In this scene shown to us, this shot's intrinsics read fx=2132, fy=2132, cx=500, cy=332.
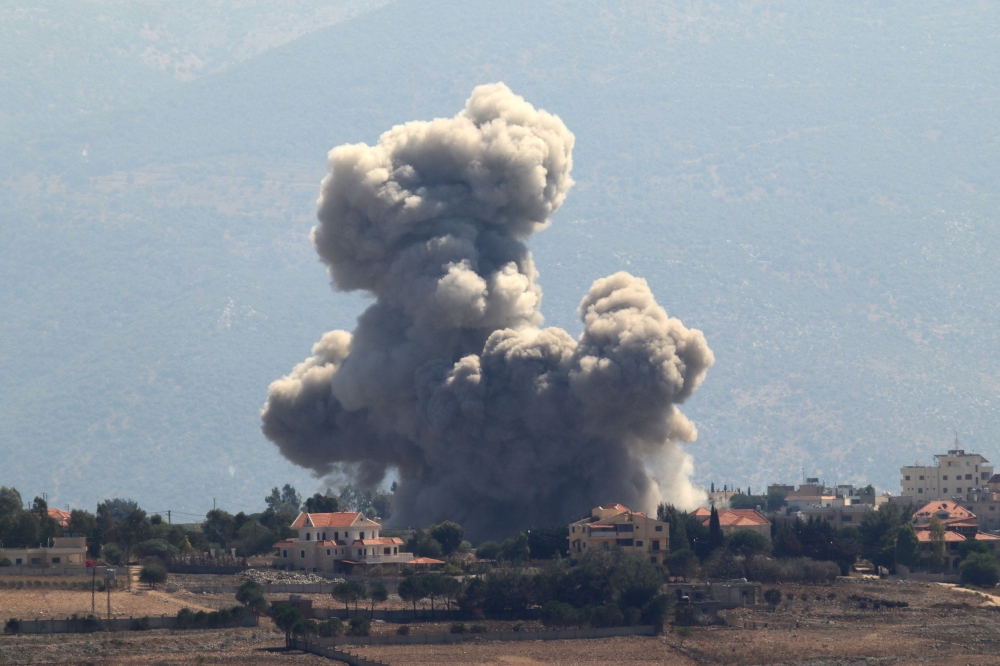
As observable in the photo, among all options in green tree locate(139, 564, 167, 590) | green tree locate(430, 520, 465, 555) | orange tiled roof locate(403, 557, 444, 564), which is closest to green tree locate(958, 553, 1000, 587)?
green tree locate(430, 520, 465, 555)

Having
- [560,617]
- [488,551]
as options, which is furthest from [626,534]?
[560,617]

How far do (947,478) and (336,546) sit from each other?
225 ft

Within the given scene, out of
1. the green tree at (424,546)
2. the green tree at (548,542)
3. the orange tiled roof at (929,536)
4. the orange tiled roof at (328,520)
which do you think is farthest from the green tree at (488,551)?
the orange tiled roof at (929,536)

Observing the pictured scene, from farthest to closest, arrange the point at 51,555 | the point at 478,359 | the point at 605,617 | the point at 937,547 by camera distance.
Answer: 1. the point at 478,359
2. the point at 937,547
3. the point at 51,555
4. the point at 605,617

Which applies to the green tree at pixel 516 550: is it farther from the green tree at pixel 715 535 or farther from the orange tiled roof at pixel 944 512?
the orange tiled roof at pixel 944 512

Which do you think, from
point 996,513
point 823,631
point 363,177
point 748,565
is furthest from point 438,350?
point 996,513

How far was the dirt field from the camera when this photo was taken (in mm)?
79500

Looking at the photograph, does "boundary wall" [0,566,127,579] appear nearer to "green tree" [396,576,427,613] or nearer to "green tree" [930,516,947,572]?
"green tree" [396,576,427,613]

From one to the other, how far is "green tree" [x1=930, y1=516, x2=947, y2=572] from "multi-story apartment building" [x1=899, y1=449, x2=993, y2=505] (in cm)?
4560

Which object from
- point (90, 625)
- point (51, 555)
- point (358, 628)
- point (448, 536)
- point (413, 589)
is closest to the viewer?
point (90, 625)

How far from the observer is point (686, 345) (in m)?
113

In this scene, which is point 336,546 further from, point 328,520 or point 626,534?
point 626,534

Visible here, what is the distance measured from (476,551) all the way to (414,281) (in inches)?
669

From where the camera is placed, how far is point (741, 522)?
118375 mm
